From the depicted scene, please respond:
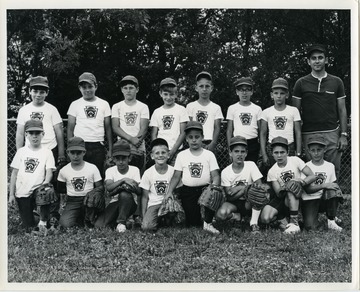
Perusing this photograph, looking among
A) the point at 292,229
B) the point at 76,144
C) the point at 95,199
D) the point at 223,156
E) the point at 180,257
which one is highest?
the point at 76,144

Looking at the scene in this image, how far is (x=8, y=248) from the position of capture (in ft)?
16.3

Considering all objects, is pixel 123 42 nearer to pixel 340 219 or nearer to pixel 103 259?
pixel 103 259

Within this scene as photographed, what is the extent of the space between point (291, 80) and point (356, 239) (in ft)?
5.59

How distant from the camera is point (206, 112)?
556 cm

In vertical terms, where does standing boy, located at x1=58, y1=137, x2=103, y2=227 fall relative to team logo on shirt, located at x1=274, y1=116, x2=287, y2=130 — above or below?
below

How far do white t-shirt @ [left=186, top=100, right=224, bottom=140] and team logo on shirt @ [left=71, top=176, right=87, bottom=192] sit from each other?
1159mm

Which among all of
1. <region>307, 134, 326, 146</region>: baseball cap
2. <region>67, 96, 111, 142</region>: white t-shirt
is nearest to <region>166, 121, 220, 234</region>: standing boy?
<region>67, 96, 111, 142</region>: white t-shirt

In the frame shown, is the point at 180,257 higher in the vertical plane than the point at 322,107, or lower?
lower

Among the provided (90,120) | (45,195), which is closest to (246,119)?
(90,120)

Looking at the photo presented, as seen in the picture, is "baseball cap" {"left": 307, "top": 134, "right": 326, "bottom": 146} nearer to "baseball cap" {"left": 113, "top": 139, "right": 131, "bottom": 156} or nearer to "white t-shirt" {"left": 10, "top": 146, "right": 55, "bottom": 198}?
"baseball cap" {"left": 113, "top": 139, "right": 131, "bottom": 156}

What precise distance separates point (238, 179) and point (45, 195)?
1.72m

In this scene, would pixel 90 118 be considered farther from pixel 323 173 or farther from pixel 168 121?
pixel 323 173

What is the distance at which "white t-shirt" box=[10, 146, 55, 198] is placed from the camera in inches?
208

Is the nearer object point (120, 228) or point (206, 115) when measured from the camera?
point (120, 228)
